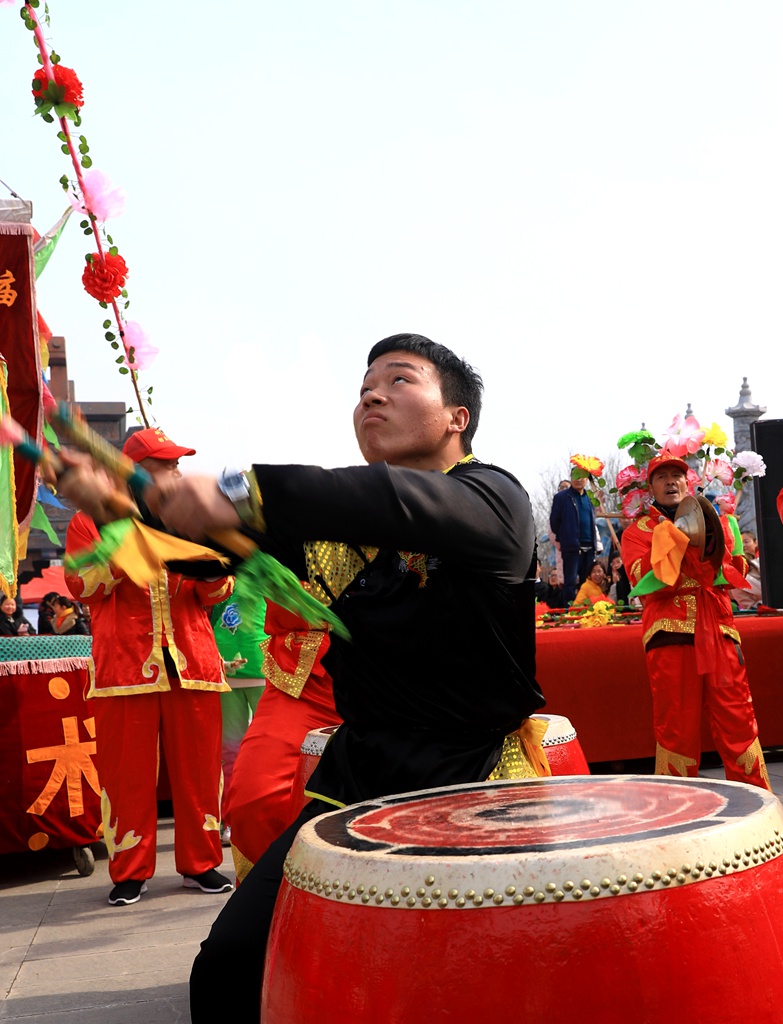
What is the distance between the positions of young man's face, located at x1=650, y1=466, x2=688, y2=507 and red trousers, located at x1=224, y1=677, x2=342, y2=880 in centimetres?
289

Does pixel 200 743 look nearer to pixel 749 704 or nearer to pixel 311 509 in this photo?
pixel 749 704

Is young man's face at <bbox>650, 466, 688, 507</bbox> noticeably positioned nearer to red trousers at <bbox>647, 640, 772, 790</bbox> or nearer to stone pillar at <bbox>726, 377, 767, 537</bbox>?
red trousers at <bbox>647, 640, 772, 790</bbox>

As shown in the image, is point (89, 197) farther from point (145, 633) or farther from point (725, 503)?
point (725, 503)

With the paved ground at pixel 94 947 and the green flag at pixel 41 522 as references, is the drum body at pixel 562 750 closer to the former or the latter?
the paved ground at pixel 94 947

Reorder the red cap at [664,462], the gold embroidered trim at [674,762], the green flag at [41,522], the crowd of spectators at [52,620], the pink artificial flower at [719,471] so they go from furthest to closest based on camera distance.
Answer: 1. the crowd of spectators at [52,620]
2. the pink artificial flower at [719,471]
3. the red cap at [664,462]
4. the gold embroidered trim at [674,762]
5. the green flag at [41,522]

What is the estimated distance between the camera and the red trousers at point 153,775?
4438 mm

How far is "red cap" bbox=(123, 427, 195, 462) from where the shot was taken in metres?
4.43

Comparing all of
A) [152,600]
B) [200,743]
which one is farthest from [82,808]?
[152,600]

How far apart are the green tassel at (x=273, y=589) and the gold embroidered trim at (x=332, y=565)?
203 mm

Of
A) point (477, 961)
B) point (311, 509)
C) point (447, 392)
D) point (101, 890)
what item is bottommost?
point (101, 890)

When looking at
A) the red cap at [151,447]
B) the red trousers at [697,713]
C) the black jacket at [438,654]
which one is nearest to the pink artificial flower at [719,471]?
the red trousers at [697,713]

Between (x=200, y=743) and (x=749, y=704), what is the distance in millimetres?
2692

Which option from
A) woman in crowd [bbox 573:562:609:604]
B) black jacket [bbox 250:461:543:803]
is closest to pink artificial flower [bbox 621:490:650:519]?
woman in crowd [bbox 573:562:609:604]

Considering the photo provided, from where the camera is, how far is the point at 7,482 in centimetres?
427
